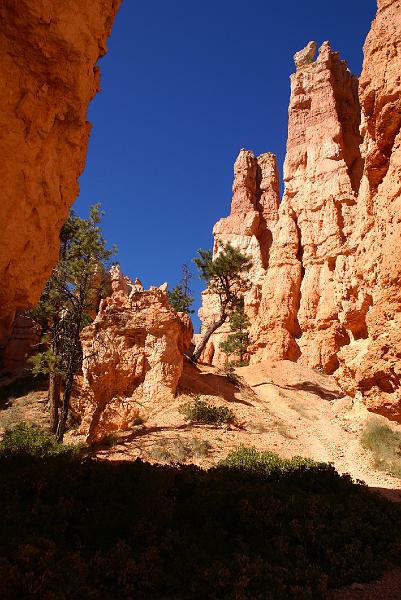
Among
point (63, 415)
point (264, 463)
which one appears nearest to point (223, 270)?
point (63, 415)

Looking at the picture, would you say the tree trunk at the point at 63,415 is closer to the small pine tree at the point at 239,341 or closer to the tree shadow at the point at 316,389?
the tree shadow at the point at 316,389

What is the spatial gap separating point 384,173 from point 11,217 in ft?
20.9

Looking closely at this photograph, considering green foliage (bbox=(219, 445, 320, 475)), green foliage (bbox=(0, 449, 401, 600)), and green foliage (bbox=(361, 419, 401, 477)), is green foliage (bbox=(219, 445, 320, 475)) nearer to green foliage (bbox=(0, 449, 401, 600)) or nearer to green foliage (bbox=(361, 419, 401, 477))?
green foliage (bbox=(0, 449, 401, 600))

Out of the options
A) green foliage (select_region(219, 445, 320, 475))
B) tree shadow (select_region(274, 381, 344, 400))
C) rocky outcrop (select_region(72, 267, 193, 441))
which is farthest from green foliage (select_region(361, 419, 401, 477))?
tree shadow (select_region(274, 381, 344, 400))

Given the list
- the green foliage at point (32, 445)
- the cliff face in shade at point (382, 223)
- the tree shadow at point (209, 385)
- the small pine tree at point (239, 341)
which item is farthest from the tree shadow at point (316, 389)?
the cliff face in shade at point (382, 223)

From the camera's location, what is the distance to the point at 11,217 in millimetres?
5359

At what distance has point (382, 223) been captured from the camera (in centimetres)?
702

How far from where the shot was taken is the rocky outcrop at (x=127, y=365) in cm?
1576

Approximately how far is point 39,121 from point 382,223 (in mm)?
5718

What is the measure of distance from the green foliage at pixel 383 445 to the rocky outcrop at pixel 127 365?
7.33 m

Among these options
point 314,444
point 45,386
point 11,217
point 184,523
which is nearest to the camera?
point 11,217

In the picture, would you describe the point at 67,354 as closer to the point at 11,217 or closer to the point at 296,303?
the point at 11,217

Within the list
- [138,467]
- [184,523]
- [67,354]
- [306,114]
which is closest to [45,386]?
[67,354]

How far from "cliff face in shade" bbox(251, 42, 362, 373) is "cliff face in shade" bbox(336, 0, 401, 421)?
24.2 m
